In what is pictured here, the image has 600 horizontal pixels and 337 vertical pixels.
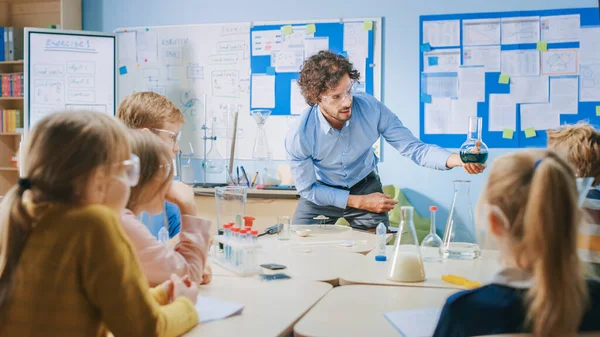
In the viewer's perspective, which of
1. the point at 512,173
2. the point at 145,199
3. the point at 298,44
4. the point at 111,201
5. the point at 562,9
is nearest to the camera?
the point at 512,173

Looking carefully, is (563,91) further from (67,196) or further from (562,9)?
(67,196)

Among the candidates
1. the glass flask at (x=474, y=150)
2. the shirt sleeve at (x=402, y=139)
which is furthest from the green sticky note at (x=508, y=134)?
the glass flask at (x=474, y=150)

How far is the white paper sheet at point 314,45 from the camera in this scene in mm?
4918

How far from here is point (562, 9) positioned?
4504mm

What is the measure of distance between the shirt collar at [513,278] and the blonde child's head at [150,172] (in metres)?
0.90

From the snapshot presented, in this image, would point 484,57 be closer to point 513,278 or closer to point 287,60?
point 287,60

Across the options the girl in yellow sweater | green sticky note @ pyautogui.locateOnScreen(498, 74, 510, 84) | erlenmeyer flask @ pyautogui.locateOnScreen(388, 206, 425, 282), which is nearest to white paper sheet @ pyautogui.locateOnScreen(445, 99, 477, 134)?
green sticky note @ pyautogui.locateOnScreen(498, 74, 510, 84)

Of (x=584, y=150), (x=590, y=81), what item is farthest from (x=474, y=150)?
(x=590, y=81)

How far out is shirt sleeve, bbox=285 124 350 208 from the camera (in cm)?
328

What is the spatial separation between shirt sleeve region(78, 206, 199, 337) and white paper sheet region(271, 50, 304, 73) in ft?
12.7

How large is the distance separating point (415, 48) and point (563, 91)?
42.0 inches

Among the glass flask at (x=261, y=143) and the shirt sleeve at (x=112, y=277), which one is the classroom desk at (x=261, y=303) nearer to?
the shirt sleeve at (x=112, y=277)

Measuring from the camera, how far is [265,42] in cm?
504

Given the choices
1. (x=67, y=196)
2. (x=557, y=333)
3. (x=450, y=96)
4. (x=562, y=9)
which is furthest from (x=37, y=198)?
(x=562, y=9)
